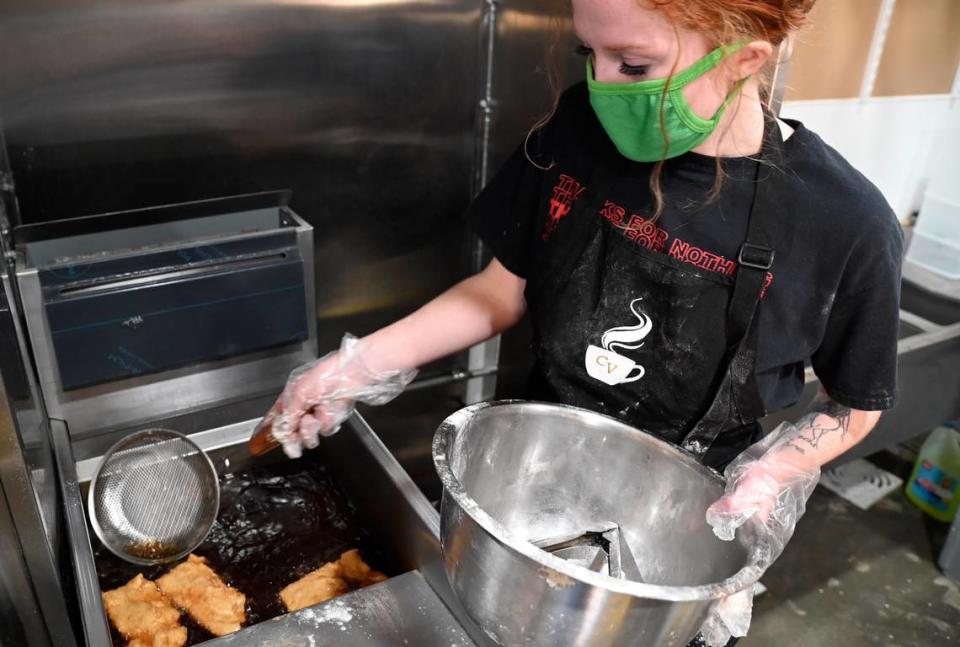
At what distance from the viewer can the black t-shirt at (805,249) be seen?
1.04 meters

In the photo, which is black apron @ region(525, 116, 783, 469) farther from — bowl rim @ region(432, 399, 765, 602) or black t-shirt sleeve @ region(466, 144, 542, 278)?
bowl rim @ region(432, 399, 765, 602)

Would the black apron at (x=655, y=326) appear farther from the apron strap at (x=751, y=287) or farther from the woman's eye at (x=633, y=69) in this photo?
the woman's eye at (x=633, y=69)

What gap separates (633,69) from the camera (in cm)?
94

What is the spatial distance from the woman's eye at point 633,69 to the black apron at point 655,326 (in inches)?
9.3

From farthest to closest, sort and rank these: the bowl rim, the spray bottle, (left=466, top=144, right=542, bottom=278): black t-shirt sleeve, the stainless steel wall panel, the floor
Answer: the spray bottle, the floor, the stainless steel wall panel, (left=466, top=144, right=542, bottom=278): black t-shirt sleeve, the bowl rim

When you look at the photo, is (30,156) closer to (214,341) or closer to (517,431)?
(214,341)

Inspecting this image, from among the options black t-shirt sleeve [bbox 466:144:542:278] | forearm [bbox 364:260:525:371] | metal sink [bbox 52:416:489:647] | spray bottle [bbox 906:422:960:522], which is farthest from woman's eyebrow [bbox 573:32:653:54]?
spray bottle [bbox 906:422:960:522]

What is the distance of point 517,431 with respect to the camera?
1.04 metres

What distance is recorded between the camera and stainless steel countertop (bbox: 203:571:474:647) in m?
1.12

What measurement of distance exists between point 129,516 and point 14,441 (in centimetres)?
56

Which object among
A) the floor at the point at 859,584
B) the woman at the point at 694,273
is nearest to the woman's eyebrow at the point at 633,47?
the woman at the point at 694,273

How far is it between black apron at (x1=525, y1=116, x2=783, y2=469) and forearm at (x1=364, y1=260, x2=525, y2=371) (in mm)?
84

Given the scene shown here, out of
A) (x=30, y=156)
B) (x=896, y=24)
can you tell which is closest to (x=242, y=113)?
(x=30, y=156)

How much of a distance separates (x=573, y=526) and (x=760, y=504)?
0.89 ft
